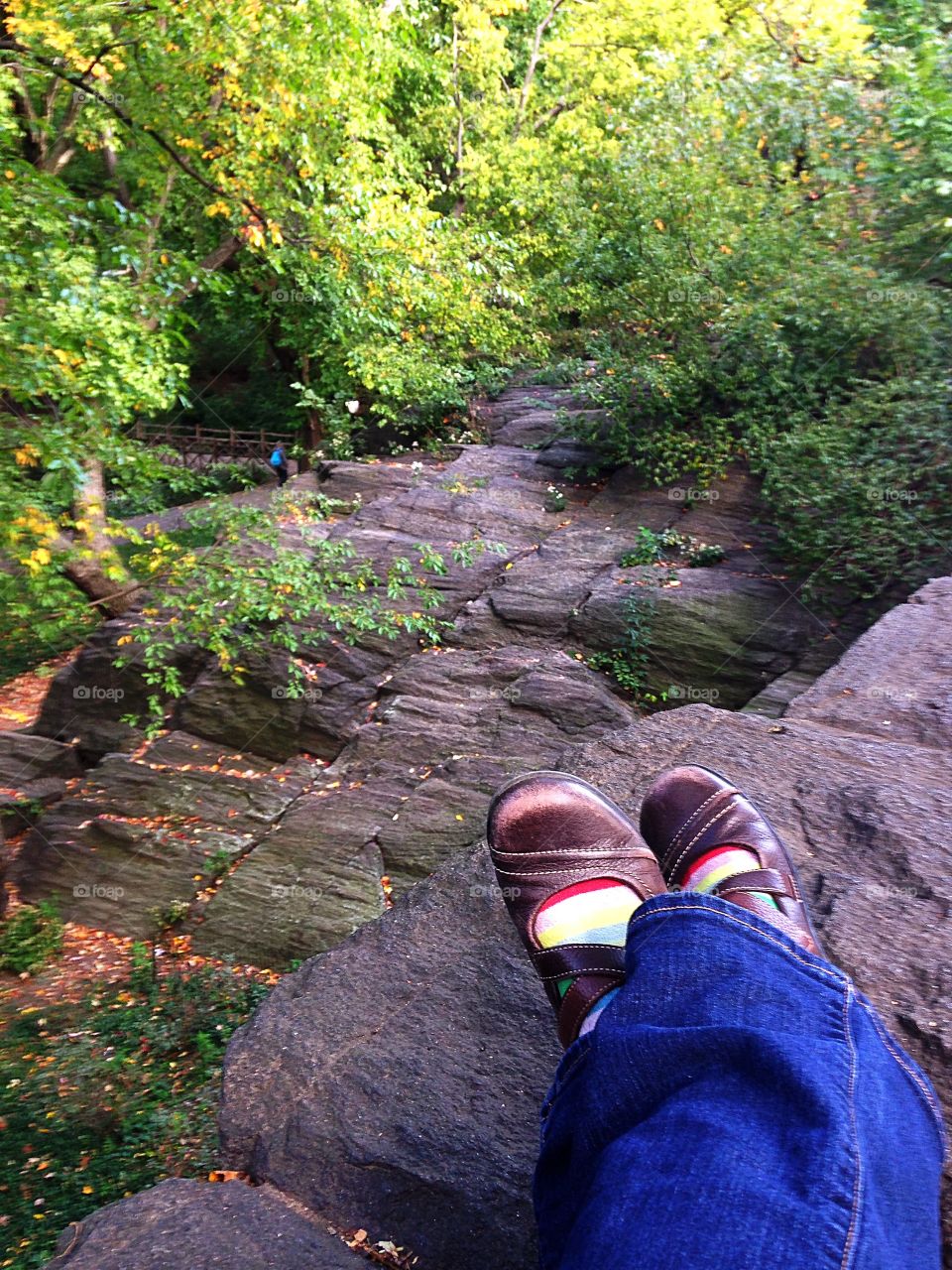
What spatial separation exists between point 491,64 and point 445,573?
1267cm

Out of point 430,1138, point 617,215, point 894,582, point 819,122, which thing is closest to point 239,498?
point 617,215

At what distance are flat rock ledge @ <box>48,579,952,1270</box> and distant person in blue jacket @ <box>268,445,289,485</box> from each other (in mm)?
13257

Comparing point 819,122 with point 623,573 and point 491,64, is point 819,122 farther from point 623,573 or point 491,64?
point 491,64

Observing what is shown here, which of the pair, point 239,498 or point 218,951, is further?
point 239,498

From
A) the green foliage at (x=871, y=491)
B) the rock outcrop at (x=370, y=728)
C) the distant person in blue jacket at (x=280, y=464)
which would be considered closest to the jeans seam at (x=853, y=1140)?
the rock outcrop at (x=370, y=728)

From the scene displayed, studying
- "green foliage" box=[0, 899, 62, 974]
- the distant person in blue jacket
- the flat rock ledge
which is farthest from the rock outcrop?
the distant person in blue jacket

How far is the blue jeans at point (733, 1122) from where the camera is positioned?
42.8 inches

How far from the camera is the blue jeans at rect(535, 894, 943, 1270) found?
109cm

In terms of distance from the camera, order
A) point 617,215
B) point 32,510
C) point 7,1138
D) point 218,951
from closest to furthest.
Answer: point 7,1138
point 32,510
point 218,951
point 617,215

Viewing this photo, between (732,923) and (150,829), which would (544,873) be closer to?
(732,923)

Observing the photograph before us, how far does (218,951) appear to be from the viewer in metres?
5.79

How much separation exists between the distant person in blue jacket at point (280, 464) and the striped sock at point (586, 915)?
14.1 m

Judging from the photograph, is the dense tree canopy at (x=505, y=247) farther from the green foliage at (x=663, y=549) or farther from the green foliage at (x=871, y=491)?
the green foliage at (x=663, y=549)

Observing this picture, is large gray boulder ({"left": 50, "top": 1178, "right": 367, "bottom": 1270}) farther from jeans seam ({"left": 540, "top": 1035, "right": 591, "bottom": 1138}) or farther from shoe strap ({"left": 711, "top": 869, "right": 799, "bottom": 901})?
shoe strap ({"left": 711, "top": 869, "right": 799, "bottom": 901})
